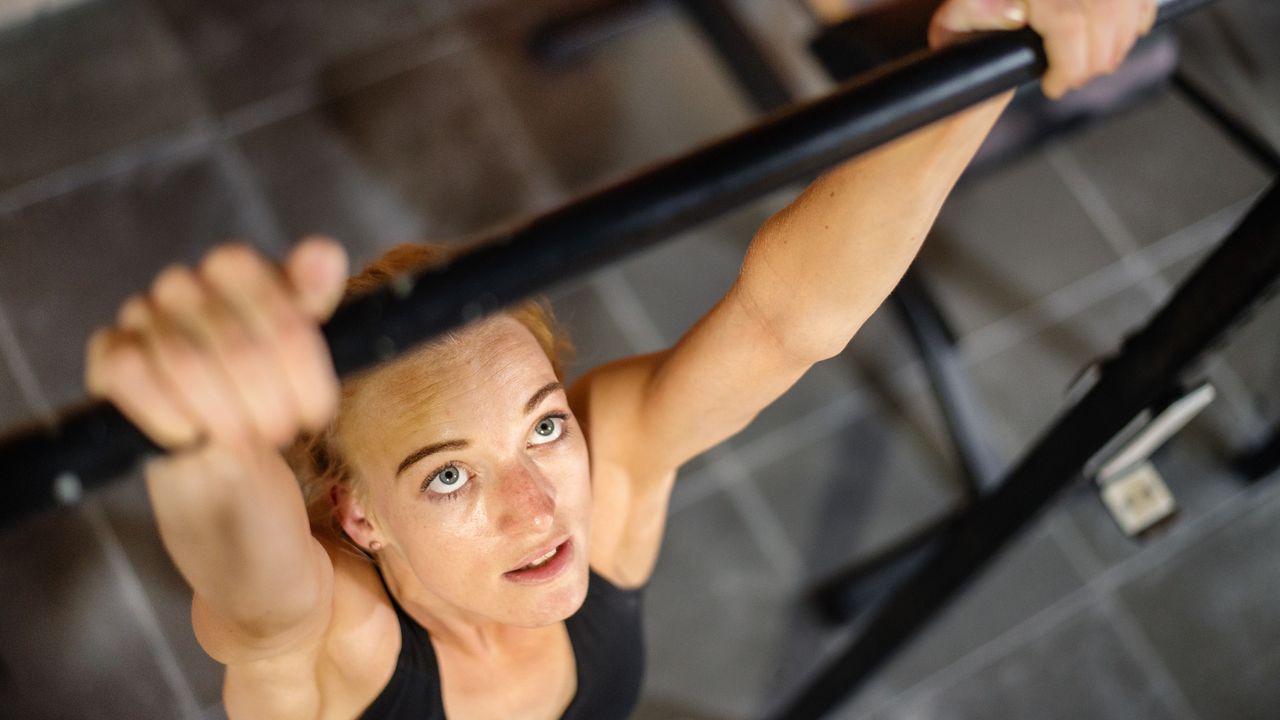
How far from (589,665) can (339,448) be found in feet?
1.20

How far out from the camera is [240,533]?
1.65ft

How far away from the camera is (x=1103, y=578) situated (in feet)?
6.78

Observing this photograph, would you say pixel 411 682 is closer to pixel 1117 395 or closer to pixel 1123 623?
pixel 1117 395

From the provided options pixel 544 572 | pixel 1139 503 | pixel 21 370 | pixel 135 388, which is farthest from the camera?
pixel 21 370

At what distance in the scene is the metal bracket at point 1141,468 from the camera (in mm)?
955

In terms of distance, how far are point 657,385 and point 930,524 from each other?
1361 millimetres

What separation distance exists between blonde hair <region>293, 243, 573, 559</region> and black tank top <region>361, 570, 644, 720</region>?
13cm

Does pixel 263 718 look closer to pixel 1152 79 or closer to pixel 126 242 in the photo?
pixel 126 242

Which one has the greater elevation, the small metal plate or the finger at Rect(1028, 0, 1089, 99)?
the finger at Rect(1028, 0, 1089, 99)

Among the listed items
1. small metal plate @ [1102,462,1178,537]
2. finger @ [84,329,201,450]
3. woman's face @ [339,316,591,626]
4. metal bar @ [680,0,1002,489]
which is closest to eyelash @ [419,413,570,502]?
woman's face @ [339,316,591,626]

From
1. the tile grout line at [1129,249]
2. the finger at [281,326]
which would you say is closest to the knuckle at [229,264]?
the finger at [281,326]

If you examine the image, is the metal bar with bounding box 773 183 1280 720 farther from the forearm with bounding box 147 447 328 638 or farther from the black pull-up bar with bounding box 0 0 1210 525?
the forearm with bounding box 147 447 328 638

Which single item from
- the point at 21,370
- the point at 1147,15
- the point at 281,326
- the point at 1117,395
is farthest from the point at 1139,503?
the point at 21,370

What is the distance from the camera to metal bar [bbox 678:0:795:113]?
1.92 meters
